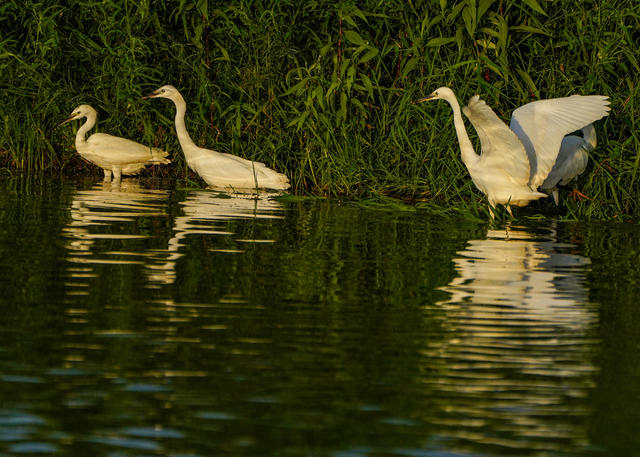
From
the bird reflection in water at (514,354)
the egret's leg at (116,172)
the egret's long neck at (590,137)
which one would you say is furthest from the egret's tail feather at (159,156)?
the bird reflection in water at (514,354)

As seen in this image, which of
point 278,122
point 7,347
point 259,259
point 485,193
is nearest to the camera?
point 7,347

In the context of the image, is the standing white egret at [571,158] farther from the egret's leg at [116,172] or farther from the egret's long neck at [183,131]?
the egret's leg at [116,172]

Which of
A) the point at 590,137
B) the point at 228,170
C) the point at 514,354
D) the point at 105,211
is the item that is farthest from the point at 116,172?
the point at 514,354

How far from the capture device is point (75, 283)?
705 cm

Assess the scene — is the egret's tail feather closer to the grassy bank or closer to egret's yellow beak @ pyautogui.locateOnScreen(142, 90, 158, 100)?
the grassy bank

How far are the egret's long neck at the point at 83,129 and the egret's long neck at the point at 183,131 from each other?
125cm

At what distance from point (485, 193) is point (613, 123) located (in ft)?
6.29

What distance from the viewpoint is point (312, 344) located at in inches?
220

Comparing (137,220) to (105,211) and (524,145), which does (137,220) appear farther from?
(524,145)

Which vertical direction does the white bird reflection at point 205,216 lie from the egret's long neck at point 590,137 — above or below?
below

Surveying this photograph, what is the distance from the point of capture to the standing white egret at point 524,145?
36.3ft

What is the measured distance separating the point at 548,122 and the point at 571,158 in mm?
623

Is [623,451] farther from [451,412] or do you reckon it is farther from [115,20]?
[115,20]

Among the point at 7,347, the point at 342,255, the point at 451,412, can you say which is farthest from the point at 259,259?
the point at 451,412
